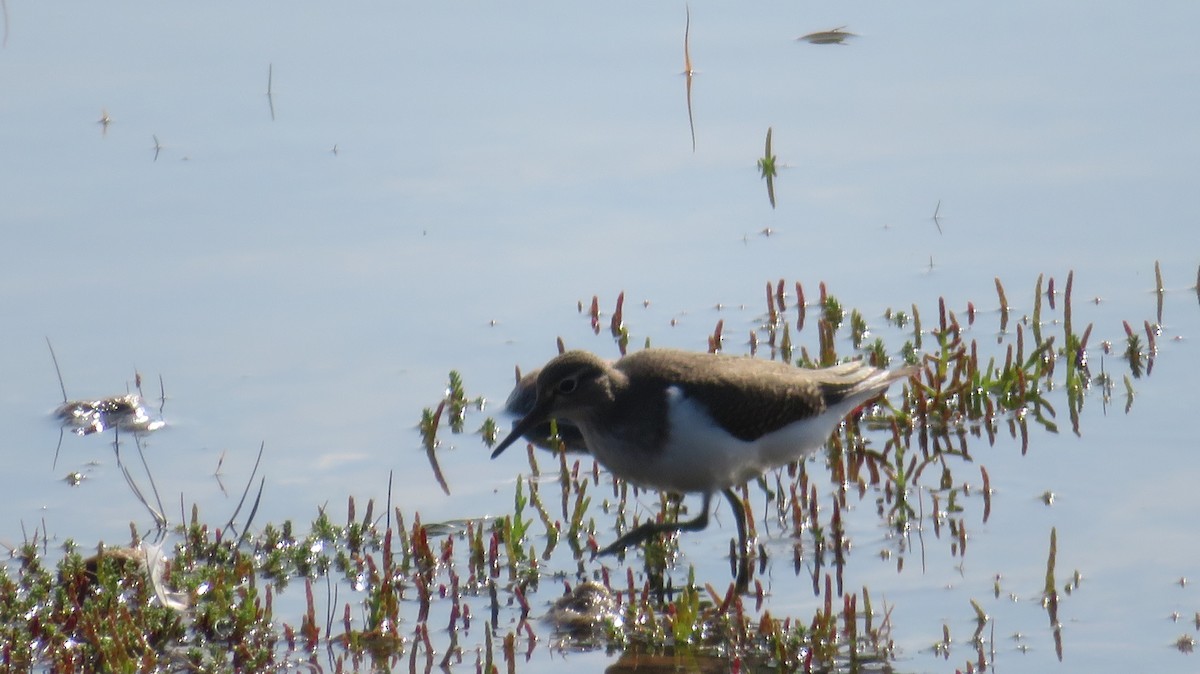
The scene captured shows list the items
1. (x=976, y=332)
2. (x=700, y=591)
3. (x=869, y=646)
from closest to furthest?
1. (x=869, y=646)
2. (x=700, y=591)
3. (x=976, y=332)

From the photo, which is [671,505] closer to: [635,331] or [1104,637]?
[635,331]

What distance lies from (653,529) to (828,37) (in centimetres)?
701

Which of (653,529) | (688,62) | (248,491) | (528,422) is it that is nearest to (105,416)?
(248,491)

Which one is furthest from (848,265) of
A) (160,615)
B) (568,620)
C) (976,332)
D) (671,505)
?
(160,615)

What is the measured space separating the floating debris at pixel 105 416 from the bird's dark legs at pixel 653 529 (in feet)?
9.16

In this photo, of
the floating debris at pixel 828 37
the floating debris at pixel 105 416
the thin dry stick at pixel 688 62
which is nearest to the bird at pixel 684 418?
the floating debris at pixel 105 416

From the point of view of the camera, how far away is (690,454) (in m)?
8.14

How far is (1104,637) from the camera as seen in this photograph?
7211 mm

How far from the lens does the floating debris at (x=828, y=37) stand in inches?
558

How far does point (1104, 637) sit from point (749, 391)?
205 cm

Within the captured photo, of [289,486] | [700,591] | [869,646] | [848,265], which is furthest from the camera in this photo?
[848,265]

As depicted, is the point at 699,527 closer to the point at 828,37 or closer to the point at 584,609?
the point at 584,609

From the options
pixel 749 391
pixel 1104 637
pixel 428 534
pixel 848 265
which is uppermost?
pixel 848 265

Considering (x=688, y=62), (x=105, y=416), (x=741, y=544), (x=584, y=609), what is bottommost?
(x=584, y=609)
